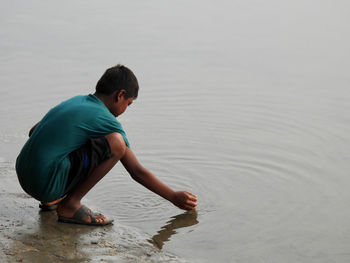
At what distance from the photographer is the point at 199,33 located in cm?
952

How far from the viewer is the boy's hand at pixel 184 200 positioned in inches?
147

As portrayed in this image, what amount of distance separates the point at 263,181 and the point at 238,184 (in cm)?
19

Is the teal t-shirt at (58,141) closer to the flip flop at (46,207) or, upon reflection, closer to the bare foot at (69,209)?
the bare foot at (69,209)

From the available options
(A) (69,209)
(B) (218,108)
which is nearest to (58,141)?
(A) (69,209)

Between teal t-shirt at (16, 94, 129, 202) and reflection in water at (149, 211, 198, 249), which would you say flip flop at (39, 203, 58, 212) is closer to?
teal t-shirt at (16, 94, 129, 202)

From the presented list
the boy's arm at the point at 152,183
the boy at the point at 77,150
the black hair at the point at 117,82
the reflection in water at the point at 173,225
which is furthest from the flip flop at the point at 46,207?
the black hair at the point at 117,82

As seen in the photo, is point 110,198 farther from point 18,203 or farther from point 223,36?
point 223,36

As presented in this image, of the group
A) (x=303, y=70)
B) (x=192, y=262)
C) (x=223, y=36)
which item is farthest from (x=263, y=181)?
(x=223, y=36)

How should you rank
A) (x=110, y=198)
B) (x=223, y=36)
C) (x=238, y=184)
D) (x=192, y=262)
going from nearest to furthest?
(x=192, y=262)
(x=110, y=198)
(x=238, y=184)
(x=223, y=36)

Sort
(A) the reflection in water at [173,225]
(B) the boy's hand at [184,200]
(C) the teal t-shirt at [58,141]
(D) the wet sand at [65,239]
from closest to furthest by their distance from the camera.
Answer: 1. (D) the wet sand at [65,239]
2. (C) the teal t-shirt at [58,141]
3. (A) the reflection in water at [173,225]
4. (B) the boy's hand at [184,200]

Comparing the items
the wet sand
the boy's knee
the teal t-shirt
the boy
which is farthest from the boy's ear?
the wet sand

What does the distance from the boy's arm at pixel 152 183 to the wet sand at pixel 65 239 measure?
132mm

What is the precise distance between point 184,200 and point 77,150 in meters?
0.71

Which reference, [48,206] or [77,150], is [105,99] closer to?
[77,150]
